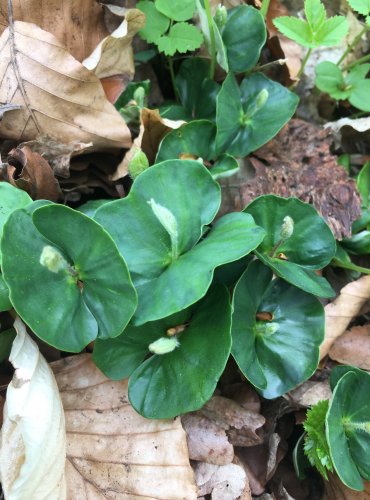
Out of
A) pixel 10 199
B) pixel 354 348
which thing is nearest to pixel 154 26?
pixel 10 199

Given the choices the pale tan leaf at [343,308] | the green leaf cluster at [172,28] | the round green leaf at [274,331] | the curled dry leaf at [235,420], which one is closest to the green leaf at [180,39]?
the green leaf cluster at [172,28]

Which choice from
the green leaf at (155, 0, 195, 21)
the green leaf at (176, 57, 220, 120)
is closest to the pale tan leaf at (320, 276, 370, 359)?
the green leaf at (176, 57, 220, 120)

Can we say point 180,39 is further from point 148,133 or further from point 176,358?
point 176,358

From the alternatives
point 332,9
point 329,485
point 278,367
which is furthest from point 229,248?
point 332,9

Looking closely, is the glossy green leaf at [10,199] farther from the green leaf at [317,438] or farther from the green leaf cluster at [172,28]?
the green leaf at [317,438]

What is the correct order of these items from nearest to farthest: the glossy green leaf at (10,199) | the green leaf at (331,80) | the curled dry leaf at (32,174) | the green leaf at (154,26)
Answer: the glossy green leaf at (10,199) < the curled dry leaf at (32,174) < the green leaf at (154,26) < the green leaf at (331,80)

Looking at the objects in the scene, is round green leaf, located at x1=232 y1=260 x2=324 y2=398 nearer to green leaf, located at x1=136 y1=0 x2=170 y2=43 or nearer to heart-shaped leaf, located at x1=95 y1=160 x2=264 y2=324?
heart-shaped leaf, located at x1=95 y1=160 x2=264 y2=324

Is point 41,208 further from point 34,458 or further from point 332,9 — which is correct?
point 332,9
